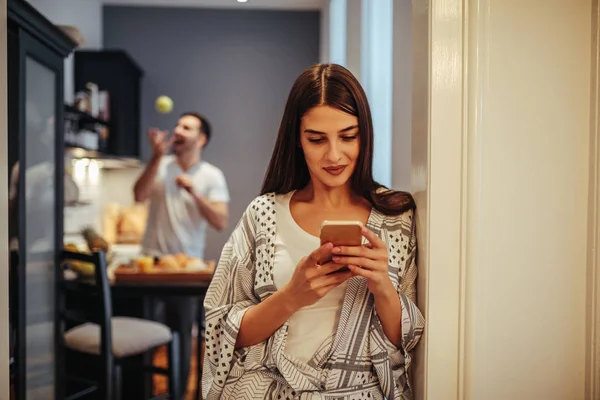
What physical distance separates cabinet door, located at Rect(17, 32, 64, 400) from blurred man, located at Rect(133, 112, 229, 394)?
1.05m

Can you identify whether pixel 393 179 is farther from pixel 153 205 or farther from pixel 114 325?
pixel 153 205

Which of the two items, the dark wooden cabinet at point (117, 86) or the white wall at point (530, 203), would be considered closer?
the white wall at point (530, 203)

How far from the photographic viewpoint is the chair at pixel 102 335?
2529mm

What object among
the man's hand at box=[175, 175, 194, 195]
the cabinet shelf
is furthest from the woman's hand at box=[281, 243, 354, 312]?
the cabinet shelf

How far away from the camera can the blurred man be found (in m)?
3.55

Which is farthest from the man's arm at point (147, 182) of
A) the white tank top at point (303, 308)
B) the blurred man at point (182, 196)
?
the white tank top at point (303, 308)

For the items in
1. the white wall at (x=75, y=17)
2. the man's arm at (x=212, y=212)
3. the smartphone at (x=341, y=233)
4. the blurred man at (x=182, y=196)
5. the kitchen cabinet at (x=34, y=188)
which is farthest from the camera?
the white wall at (x=75, y=17)

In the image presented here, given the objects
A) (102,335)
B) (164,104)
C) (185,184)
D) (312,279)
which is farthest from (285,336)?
(164,104)

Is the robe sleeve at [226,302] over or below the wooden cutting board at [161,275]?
over

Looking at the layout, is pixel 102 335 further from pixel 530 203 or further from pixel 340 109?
pixel 530 203

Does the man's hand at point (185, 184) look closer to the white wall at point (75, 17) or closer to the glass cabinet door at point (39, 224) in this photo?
the glass cabinet door at point (39, 224)

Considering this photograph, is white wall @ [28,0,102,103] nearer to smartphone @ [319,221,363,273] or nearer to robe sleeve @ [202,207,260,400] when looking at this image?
robe sleeve @ [202,207,260,400]

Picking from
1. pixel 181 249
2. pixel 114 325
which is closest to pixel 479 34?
Result: pixel 114 325

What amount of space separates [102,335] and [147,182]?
51.2 inches
